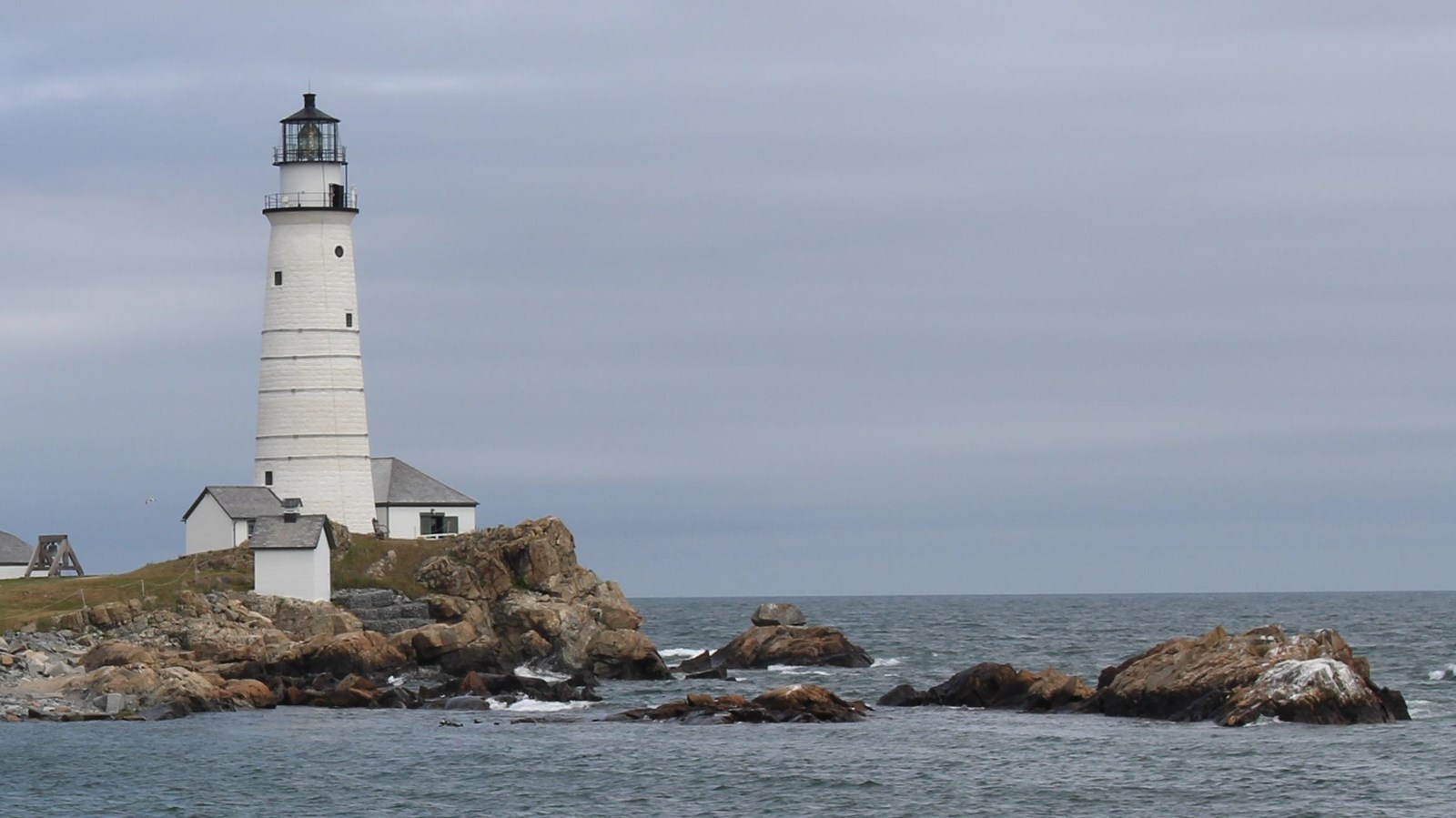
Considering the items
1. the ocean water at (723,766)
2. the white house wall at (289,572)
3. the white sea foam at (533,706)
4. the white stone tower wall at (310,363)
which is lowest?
the ocean water at (723,766)

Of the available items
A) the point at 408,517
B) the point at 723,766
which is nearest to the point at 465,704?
the point at 723,766

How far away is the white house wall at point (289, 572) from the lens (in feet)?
202

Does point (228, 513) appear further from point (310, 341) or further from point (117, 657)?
point (117, 657)

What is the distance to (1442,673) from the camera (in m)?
62.4

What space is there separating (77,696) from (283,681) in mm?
5833

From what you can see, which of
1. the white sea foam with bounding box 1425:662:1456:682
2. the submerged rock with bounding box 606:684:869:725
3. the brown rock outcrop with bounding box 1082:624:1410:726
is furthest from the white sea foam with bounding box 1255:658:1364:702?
the white sea foam with bounding box 1425:662:1456:682

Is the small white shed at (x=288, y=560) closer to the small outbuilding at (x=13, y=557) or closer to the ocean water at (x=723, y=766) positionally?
the ocean water at (x=723, y=766)

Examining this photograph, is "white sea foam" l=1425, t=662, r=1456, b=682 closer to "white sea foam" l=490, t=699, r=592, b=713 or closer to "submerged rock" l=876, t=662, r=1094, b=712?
"submerged rock" l=876, t=662, r=1094, b=712

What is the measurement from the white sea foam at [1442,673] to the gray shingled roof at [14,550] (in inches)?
2010

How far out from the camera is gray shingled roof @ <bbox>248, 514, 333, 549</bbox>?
61.4m

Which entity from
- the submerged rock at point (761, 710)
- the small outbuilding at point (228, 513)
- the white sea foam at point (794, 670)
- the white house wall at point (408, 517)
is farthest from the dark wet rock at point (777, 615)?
the submerged rock at point (761, 710)

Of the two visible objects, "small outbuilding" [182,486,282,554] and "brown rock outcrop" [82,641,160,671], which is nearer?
"brown rock outcrop" [82,641,160,671]

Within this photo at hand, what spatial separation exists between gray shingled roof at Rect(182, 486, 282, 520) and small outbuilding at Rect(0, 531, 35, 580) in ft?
38.8

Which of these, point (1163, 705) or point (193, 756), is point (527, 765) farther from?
point (1163, 705)
